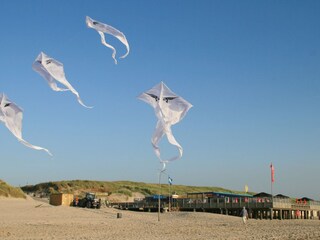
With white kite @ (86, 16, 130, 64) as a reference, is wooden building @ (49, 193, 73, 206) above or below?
below

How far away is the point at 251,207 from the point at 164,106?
106ft

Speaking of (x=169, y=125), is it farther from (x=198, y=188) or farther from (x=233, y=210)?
(x=198, y=188)

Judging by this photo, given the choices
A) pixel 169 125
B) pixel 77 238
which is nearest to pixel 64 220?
pixel 77 238

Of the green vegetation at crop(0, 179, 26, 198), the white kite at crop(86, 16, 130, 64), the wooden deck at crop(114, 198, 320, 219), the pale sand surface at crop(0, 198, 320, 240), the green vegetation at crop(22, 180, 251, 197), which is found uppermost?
the green vegetation at crop(22, 180, 251, 197)

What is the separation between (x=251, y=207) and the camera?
4503 centimetres

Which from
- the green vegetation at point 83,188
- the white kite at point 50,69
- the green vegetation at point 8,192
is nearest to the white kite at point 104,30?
the white kite at point 50,69

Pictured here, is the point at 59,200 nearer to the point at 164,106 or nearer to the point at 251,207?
the point at 251,207

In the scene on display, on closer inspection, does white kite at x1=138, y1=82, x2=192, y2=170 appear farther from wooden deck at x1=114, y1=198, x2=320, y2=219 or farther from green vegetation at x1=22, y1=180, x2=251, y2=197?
green vegetation at x1=22, y1=180, x2=251, y2=197

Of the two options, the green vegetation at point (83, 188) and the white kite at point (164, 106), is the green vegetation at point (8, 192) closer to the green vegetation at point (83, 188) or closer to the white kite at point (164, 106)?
the white kite at point (164, 106)

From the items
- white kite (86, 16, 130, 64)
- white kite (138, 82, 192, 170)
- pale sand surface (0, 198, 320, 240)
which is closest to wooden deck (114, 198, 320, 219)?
pale sand surface (0, 198, 320, 240)

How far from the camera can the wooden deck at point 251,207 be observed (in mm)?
44888

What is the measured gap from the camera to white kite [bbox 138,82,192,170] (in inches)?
566

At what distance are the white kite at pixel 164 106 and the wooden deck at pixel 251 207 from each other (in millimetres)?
30743

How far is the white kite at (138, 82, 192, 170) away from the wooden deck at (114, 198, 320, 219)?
3074cm
